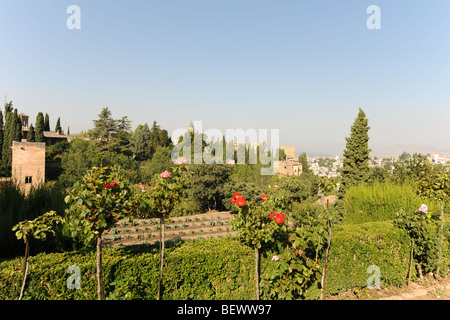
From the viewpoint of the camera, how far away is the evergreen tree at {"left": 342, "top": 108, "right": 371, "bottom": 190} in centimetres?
1822

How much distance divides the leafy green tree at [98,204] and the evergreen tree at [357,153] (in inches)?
742

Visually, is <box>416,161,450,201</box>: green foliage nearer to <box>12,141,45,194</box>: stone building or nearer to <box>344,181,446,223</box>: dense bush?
<box>344,181,446,223</box>: dense bush

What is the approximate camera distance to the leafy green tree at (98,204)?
2938 mm

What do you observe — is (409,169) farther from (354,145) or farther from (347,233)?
(347,233)

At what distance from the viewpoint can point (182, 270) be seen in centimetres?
375

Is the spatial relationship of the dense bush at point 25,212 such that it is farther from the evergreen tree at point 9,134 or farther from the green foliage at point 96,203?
the evergreen tree at point 9,134

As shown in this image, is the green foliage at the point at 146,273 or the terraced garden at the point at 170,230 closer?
the green foliage at the point at 146,273

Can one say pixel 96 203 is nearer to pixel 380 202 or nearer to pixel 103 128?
pixel 380 202

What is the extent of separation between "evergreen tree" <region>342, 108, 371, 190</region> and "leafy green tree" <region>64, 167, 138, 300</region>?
61.8 feet

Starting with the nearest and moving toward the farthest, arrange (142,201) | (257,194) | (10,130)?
(142,201) < (257,194) < (10,130)

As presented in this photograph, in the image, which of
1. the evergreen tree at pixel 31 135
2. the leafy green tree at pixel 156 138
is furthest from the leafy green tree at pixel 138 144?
→ the evergreen tree at pixel 31 135

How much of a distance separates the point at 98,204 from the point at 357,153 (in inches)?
773

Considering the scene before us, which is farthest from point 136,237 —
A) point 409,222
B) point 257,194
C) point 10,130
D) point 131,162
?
point 10,130

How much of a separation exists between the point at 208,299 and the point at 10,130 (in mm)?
35109
